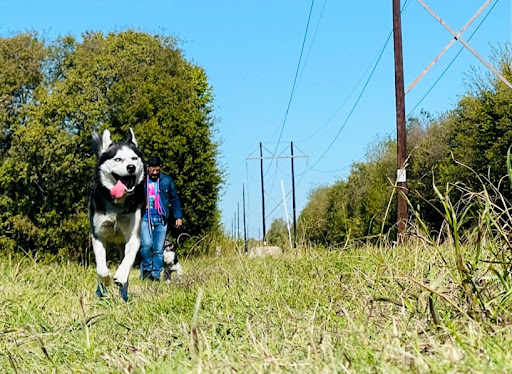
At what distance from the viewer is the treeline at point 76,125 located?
27.5 meters

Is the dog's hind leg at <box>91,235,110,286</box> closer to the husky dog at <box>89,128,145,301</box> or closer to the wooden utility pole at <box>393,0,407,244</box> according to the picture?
the husky dog at <box>89,128,145,301</box>

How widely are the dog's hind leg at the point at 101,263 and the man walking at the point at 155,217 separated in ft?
8.04

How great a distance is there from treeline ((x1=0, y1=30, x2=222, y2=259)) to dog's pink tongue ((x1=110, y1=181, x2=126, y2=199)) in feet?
58.6

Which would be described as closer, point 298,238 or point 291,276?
point 291,276

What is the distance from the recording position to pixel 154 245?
12070 millimetres

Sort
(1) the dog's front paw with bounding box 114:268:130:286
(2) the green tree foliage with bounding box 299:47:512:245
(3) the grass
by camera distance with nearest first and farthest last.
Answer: (3) the grass, (1) the dog's front paw with bounding box 114:268:130:286, (2) the green tree foliage with bounding box 299:47:512:245

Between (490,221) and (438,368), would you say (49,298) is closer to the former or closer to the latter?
(490,221)

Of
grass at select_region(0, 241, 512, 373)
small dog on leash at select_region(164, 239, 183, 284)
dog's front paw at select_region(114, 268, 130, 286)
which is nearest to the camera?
grass at select_region(0, 241, 512, 373)

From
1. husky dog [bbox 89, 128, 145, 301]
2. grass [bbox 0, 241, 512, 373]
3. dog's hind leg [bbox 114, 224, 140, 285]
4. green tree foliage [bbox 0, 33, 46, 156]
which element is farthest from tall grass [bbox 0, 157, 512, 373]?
green tree foliage [bbox 0, 33, 46, 156]

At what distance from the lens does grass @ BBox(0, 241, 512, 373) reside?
331 cm

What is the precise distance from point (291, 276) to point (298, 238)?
6.92 ft

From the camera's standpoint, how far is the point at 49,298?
7457 mm

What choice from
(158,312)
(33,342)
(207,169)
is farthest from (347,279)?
(207,169)

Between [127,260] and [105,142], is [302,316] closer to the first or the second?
[127,260]
